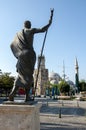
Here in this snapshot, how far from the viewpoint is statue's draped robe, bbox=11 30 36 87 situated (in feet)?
27.6

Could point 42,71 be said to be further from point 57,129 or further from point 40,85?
point 57,129

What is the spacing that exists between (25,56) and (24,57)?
4 cm

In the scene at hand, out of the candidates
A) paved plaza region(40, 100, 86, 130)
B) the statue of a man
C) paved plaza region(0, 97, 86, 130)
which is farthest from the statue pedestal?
paved plaza region(40, 100, 86, 130)

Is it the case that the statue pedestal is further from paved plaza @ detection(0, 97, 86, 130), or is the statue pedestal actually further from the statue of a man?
paved plaza @ detection(0, 97, 86, 130)

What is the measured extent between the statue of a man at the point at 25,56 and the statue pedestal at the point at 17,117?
57cm

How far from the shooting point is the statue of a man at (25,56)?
332 inches

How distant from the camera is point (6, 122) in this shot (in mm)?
7859

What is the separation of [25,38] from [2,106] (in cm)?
205

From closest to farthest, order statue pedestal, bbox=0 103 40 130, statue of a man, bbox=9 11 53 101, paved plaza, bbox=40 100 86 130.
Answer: statue pedestal, bbox=0 103 40 130 < statue of a man, bbox=9 11 53 101 < paved plaza, bbox=40 100 86 130

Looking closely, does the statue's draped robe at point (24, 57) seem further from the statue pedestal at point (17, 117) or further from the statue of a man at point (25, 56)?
the statue pedestal at point (17, 117)

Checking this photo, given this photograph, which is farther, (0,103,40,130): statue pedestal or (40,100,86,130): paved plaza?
(40,100,86,130): paved plaza

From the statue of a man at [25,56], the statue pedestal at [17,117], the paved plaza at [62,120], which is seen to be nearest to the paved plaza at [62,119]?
the paved plaza at [62,120]

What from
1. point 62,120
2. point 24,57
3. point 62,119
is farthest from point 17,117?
point 62,119

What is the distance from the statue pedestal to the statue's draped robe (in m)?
0.81
